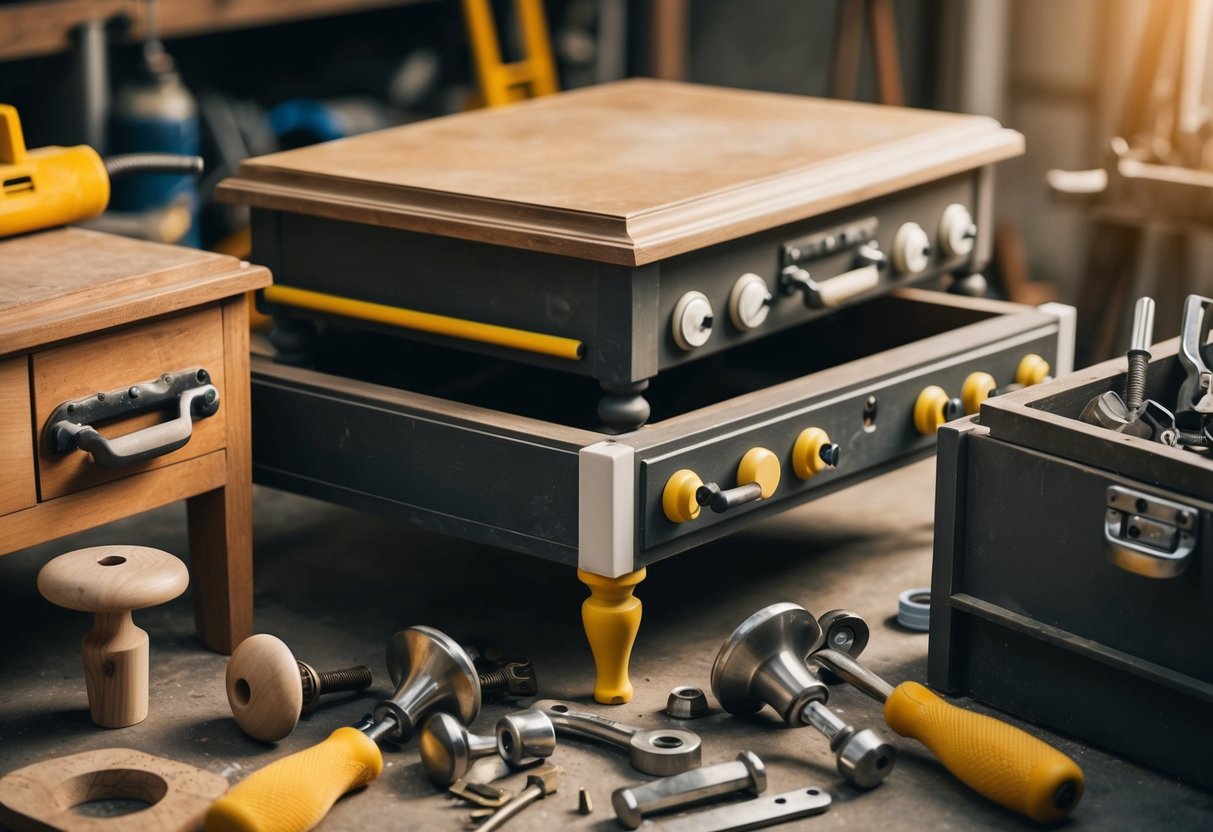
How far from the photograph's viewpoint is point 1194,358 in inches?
92.6

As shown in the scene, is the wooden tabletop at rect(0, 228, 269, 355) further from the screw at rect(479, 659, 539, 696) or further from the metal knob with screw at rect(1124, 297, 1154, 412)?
the metal knob with screw at rect(1124, 297, 1154, 412)

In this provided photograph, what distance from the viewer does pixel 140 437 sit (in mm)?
2154

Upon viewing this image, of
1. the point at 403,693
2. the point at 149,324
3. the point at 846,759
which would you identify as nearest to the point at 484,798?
the point at 403,693

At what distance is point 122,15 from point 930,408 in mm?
1964

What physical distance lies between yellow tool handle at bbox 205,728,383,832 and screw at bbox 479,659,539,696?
0.25 m

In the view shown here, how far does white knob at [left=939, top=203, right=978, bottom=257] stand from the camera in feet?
9.14

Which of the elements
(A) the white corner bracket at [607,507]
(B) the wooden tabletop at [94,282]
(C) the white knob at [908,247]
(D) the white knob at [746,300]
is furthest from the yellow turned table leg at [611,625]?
(C) the white knob at [908,247]

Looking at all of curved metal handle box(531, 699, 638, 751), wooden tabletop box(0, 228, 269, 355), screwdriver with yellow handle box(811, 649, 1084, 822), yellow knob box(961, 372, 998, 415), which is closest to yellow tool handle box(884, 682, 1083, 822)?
screwdriver with yellow handle box(811, 649, 1084, 822)

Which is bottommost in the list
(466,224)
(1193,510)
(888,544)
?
(888,544)

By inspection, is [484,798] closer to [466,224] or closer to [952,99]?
[466,224]

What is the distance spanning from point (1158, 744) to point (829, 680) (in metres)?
0.45

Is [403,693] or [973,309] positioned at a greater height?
[973,309]

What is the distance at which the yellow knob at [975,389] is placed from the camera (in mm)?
2605

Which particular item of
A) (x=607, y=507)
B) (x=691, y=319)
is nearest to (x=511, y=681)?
(x=607, y=507)
